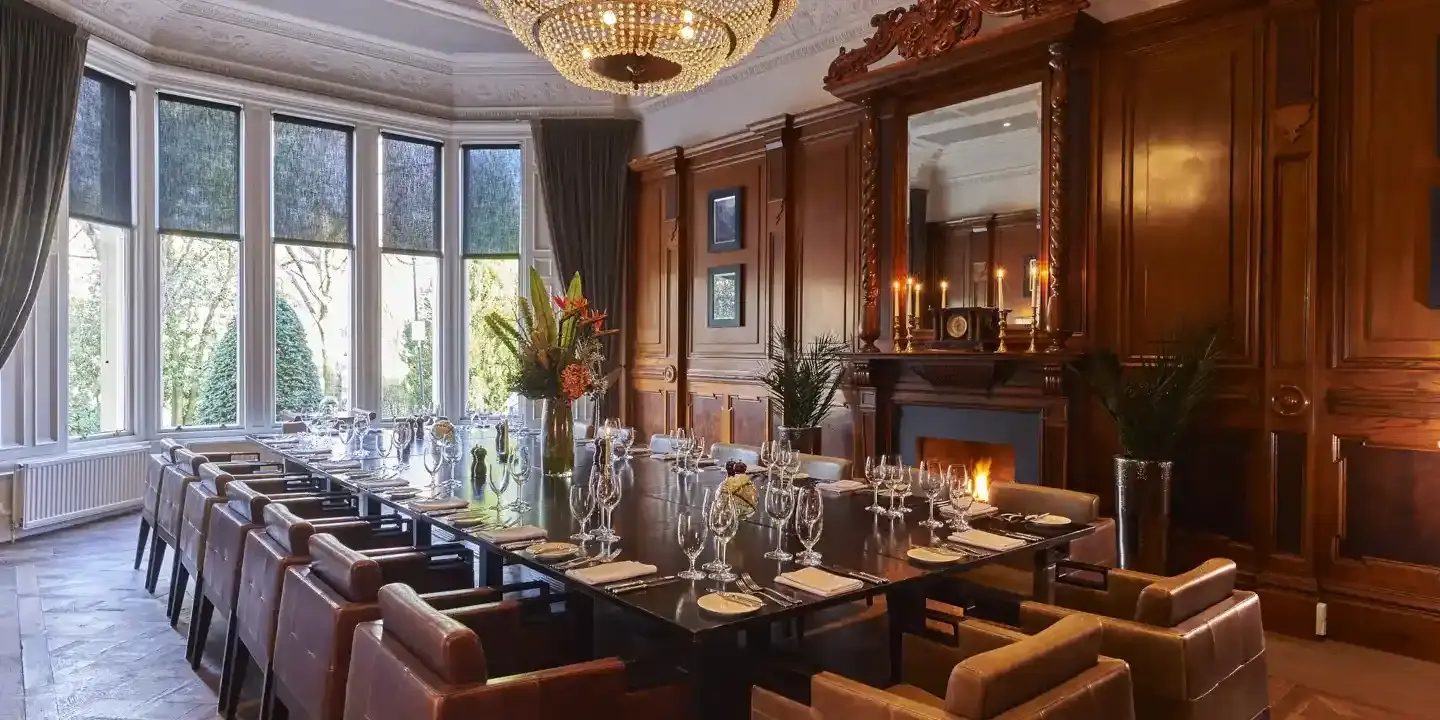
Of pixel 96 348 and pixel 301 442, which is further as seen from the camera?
pixel 96 348

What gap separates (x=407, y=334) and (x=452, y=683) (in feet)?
23.8

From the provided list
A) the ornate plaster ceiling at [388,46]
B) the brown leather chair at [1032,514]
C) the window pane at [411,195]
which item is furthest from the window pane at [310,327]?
the brown leather chair at [1032,514]

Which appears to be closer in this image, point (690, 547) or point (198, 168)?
point (690, 547)

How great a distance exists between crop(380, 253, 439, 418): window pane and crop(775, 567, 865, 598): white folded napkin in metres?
6.89

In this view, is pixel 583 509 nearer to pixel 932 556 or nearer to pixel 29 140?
pixel 932 556

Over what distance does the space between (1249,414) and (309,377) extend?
24.5 feet

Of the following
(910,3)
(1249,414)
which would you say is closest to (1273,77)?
(1249,414)

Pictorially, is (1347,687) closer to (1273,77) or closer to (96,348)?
(1273,77)

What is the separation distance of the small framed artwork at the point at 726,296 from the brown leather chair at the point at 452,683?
5.34 meters

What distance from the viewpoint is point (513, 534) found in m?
2.76

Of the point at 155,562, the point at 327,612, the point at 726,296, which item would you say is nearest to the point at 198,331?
the point at 155,562

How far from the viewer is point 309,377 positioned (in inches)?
316

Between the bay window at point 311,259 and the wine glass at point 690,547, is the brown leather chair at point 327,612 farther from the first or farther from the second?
the bay window at point 311,259

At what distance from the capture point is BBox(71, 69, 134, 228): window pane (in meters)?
6.47
